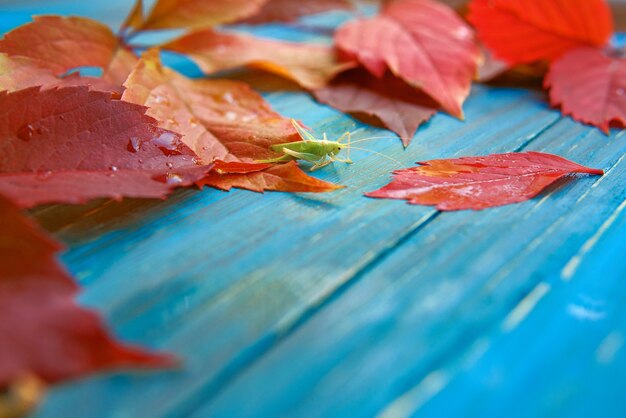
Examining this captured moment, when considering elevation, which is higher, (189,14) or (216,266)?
(189,14)

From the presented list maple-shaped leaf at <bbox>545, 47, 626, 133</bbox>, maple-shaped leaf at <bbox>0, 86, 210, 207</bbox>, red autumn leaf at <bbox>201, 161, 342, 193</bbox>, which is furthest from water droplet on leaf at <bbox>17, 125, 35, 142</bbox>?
maple-shaped leaf at <bbox>545, 47, 626, 133</bbox>

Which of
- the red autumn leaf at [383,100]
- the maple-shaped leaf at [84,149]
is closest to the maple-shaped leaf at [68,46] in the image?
the maple-shaped leaf at [84,149]

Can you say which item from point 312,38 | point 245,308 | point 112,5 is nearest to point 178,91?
point 245,308

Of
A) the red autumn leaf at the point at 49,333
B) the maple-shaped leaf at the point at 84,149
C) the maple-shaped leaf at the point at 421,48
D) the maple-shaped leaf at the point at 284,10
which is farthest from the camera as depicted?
the maple-shaped leaf at the point at 284,10

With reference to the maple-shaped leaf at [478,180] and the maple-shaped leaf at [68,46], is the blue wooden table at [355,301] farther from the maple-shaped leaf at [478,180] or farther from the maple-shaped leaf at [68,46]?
the maple-shaped leaf at [68,46]

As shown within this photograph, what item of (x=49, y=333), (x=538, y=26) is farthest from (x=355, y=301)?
(x=538, y=26)

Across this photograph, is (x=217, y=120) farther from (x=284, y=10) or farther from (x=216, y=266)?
(x=284, y=10)
